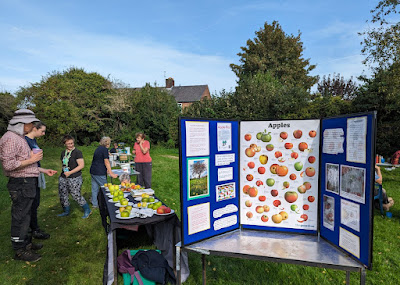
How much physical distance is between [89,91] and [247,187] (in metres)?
24.2

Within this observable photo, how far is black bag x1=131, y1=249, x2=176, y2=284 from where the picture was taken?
319 centimetres

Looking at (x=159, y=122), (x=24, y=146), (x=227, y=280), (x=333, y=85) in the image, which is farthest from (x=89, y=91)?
(x=333, y=85)

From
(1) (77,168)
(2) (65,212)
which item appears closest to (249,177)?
(1) (77,168)

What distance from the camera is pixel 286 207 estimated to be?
101 inches

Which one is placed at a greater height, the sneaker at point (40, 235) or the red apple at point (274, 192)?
the red apple at point (274, 192)

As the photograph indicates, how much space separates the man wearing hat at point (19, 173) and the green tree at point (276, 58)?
25609 millimetres

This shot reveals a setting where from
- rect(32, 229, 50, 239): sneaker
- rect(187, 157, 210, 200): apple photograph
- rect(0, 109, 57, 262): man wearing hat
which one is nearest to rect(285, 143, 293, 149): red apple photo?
rect(187, 157, 210, 200): apple photograph

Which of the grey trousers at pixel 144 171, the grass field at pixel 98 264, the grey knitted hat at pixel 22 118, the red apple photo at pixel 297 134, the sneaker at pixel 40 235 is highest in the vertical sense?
the grey knitted hat at pixel 22 118

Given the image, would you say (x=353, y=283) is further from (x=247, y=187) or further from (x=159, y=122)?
(x=159, y=122)

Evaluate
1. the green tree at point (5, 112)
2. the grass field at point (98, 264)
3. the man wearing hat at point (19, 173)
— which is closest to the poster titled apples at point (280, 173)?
the grass field at point (98, 264)

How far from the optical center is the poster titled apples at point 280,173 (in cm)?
247

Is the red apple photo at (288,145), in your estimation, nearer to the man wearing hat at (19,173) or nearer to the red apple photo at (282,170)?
the red apple photo at (282,170)

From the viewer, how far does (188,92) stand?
39000mm

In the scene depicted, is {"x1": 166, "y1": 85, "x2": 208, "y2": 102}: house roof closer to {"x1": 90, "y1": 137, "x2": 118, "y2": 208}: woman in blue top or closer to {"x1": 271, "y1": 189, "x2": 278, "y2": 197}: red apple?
{"x1": 90, "y1": 137, "x2": 118, "y2": 208}: woman in blue top
